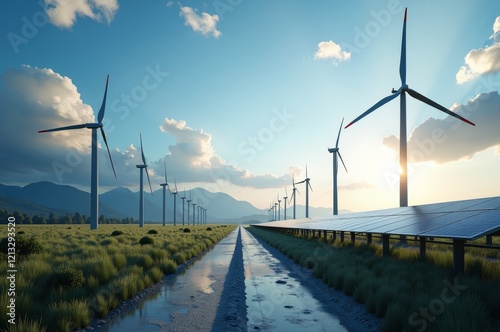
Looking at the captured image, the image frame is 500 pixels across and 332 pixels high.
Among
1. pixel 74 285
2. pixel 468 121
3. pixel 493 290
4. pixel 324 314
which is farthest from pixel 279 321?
pixel 468 121

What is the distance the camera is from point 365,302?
12.9 metres

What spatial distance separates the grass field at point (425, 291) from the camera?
9.27m

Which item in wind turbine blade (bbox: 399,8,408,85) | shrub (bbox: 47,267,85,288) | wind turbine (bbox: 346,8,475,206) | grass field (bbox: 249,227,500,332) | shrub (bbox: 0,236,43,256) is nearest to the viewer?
grass field (bbox: 249,227,500,332)

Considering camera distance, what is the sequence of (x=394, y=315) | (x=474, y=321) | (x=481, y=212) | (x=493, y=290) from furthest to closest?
(x=481, y=212)
(x=493, y=290)
(x=394, y=315)
(x=474, y=321)

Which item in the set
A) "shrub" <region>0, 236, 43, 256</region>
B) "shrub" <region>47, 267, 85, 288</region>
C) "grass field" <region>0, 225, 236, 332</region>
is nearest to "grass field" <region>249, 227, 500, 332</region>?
"grass field" <region>0, 225, 236, 332</region>

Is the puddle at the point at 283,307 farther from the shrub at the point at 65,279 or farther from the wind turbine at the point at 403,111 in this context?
the wind turbine at the point at 403,111

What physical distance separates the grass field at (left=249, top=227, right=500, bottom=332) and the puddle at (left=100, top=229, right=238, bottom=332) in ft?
23.4

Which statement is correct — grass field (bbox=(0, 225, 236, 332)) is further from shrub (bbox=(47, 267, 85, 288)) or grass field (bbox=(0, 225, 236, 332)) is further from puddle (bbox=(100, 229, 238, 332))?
puddle (bbox=(100, 229, 238, 332))

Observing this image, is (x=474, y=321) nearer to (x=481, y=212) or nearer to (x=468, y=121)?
(x=481, y=212)

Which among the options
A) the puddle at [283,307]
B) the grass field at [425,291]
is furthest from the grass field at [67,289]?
the grass field at [425,291]

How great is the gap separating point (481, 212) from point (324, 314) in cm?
1036

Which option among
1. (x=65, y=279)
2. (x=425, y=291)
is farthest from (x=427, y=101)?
(x=65, y=279)

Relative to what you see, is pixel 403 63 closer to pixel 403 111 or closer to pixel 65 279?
pixel 403 111

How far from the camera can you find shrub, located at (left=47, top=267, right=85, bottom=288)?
46.6 ft
